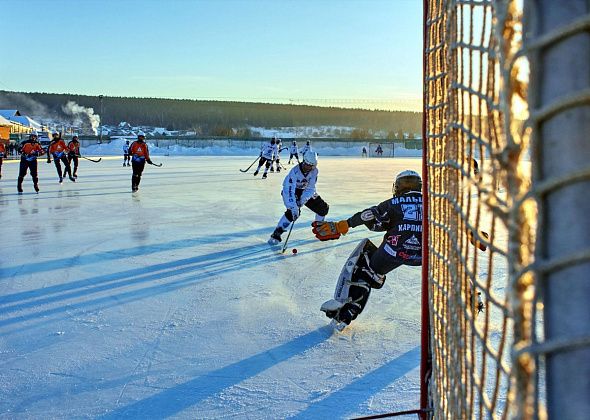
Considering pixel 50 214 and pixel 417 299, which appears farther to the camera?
pixel 50 214

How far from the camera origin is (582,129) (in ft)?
2.22

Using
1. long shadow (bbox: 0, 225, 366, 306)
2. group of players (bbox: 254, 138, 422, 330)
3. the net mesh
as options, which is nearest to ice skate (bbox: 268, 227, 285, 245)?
long shadow (bbox: 0, 225, 366, 306)

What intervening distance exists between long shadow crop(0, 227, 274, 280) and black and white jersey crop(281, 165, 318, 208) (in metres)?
0.78

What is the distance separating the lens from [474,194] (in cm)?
116

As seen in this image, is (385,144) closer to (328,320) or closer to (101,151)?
(101,151)

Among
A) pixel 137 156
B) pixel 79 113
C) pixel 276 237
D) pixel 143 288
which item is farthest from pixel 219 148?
pixel 79 113

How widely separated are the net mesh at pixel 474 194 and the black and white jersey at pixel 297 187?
13.9 ft

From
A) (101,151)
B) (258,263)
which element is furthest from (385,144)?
(258,263)

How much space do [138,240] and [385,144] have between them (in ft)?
121

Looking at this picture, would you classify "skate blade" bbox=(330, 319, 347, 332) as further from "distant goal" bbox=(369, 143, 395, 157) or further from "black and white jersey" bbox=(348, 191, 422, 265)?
"distant goal" bbox=(369, 143, 395, 157)

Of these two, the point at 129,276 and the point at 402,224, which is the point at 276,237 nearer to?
the point at 129,276

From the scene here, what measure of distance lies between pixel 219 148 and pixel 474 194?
45.2m

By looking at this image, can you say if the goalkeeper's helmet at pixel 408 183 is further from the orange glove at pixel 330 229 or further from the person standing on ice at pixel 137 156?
the person standing on ice at pixel 137 156

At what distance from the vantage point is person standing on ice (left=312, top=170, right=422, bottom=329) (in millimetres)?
3248
